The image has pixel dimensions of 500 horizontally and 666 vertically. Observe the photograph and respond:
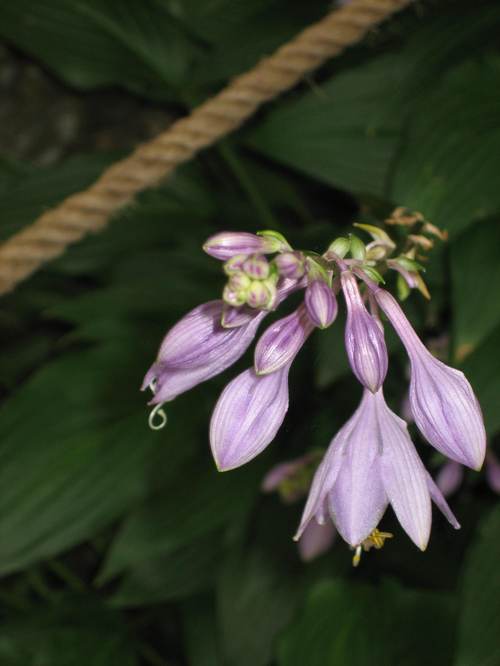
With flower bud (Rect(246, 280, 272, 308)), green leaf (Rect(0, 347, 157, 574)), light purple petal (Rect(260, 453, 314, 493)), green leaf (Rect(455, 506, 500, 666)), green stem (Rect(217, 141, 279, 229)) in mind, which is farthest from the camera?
green stem (Rect(217, 141, 279, 229))

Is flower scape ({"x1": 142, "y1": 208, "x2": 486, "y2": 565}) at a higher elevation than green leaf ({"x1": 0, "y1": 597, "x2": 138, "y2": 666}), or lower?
higher

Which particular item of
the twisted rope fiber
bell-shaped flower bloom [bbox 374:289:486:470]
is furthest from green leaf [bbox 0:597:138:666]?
bell-shaped flower bloom [bbox 374:289:486:470]

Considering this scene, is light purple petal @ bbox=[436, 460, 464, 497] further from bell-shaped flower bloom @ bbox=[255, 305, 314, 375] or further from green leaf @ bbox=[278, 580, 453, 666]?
bell-shaped flower bloom @ bbox=[255, 305, 314, 375]

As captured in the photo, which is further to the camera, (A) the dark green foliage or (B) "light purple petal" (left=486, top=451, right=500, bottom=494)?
(B) "light purple petal" (left=486, top=451, right=500, bottom=494)

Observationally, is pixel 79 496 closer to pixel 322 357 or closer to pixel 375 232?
pixel 322 357

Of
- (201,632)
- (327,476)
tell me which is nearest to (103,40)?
(201,632)

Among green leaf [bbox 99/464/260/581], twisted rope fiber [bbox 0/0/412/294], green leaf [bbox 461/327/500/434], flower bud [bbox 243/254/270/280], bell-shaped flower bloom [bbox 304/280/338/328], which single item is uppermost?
twisted rope fiber [bbox 0/0/412/294]

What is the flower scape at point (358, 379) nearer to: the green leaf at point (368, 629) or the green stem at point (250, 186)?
the green leaf at point (368, 629)

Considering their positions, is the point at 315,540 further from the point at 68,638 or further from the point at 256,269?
the point at 256,269

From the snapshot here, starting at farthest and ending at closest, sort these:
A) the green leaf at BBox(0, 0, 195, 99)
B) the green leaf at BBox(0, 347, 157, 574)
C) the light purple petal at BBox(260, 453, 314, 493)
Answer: the green leaf at BBox(0, 0, 195, 99) → the green leaf at BBox(0, 347, 157, 574) → the light purple petal at BBox(260, 453, 314, 493)

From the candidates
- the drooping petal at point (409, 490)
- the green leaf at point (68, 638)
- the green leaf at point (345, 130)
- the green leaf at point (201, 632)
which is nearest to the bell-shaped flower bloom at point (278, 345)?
the drooping petal at point (409, 490)
